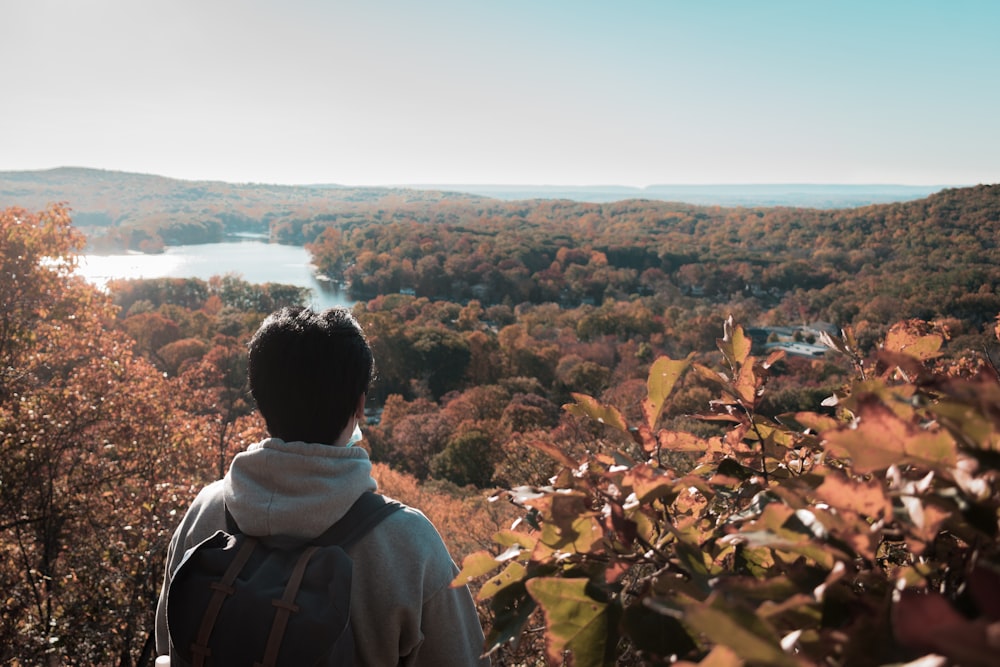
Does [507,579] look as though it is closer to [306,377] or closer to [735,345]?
[735,345]

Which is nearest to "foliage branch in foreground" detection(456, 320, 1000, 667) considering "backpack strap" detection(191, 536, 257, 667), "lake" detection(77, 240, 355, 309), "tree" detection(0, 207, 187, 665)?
"backpack strap" detection(191, 536, 257, 667)

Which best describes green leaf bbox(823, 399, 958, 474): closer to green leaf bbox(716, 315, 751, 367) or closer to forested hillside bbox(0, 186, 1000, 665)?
forested hillside bbox(0, 186, 1000, 665)

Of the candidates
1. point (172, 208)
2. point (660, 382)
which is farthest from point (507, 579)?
point (172, 208)

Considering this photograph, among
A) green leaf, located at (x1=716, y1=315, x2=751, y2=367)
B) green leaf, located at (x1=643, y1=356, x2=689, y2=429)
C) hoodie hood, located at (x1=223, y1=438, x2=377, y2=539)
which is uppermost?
green leaf, located at (x1=716, y1=315, x2=751, y2=367)

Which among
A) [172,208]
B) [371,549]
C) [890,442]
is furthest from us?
[172,208]

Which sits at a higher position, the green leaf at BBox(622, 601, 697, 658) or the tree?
the green leaf at BBox(622, 601, 697, 658)

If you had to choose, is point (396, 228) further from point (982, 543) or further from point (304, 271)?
point (982, 543)

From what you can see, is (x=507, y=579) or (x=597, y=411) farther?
(x=597, y=411)

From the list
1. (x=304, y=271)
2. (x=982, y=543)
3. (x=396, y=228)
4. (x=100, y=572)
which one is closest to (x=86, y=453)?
(x=100, y=572)
